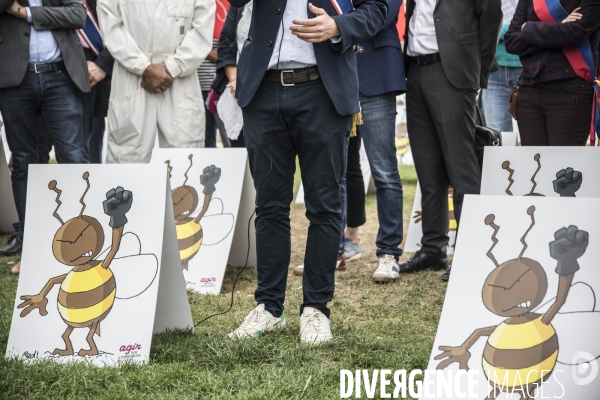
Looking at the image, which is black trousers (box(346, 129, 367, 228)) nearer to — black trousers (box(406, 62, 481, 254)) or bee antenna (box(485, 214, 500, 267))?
black trousers (box(406, 62, 481, 254))

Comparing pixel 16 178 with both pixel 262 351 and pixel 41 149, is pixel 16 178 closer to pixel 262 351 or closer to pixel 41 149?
pixel 41 149

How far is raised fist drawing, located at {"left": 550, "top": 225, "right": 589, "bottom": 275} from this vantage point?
2.18 metres

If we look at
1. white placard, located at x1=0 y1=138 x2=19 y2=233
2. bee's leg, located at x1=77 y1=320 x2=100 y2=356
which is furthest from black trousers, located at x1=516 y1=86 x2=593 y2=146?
white placard, located at x1=0 y1=138 x2=19 y2=233

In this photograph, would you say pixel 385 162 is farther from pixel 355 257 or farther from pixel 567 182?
pixel 567 182

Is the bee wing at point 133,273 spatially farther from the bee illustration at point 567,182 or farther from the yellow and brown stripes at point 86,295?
the bee illustration at point 567,182

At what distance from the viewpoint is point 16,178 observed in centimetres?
430

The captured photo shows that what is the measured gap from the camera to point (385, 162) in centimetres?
401

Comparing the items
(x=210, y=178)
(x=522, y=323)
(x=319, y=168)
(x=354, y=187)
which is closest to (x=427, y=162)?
(x=354, y=187)

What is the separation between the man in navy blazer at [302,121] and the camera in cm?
268

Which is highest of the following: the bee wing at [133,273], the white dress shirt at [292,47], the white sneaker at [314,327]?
the white dress shirt at [292,47]

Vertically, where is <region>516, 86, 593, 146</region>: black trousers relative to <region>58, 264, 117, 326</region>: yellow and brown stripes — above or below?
above

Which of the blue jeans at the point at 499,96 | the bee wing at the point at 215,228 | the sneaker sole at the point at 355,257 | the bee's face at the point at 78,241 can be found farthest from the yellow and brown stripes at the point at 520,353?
the blue jeans at the point at 499,96

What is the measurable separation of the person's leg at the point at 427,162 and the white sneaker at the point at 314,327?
1.46 metres

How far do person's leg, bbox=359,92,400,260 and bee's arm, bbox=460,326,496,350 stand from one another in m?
1.81
